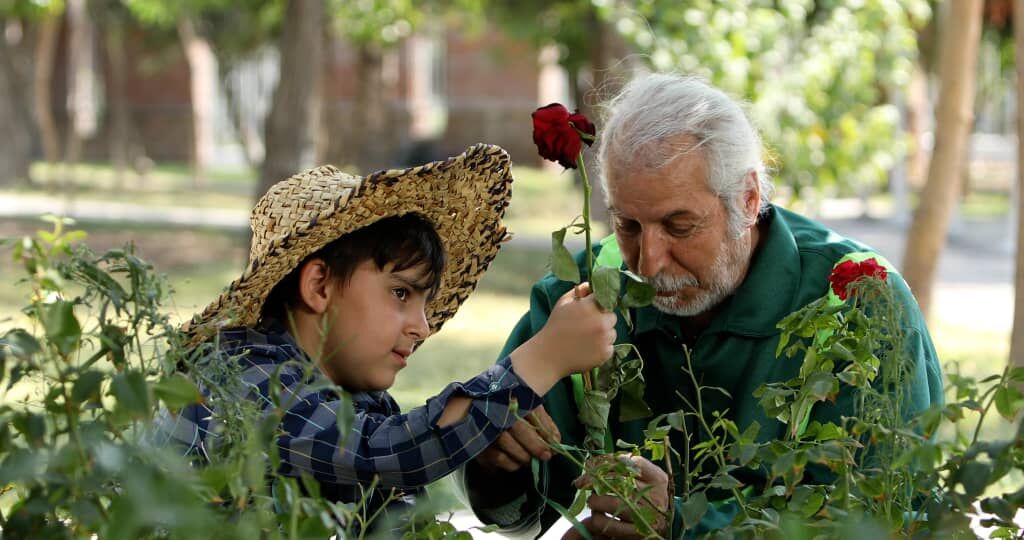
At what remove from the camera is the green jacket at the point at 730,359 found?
263cm

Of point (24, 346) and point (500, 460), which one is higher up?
point (24, 346)

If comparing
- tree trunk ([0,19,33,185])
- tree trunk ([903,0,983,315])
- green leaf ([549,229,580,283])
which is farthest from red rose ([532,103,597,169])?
tree trunk ([0,19,33,185])

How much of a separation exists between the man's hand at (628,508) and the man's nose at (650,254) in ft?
1.67

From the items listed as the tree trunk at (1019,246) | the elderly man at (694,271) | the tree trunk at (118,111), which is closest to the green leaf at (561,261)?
the elderly man at (694,271)

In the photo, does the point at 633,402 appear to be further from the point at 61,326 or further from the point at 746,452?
the point at 61,326

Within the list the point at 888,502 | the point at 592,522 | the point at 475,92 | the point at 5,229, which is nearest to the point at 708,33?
the point at 592,522

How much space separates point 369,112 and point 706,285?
72.4 feet

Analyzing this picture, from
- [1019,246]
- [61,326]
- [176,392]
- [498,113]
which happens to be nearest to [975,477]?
[176,392]

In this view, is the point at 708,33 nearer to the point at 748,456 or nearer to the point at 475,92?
the point at 748,456

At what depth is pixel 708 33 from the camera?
876 cm

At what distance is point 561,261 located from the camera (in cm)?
192

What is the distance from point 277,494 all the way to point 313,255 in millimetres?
917

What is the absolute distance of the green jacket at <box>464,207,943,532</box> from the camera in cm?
263

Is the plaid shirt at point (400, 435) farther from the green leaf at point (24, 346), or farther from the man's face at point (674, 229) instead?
the green leaf at point (24, 346)
